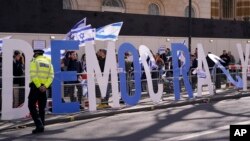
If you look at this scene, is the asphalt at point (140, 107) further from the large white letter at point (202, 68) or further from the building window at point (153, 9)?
the building window at point (153, 9)

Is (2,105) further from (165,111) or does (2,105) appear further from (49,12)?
(49,12)

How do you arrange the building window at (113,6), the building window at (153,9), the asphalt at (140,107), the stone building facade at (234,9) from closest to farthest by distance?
1. the asphalt at (140,107)
2. the building window at (113,6)
3. the building window at (153,9)
4. the stone building facade at (234,9)

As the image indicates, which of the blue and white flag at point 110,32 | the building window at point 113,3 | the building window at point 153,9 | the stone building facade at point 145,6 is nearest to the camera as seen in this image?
the blue and white flag at point 110,32

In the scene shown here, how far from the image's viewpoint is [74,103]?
1392cm

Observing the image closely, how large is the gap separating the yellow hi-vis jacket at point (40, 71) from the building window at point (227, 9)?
128ft

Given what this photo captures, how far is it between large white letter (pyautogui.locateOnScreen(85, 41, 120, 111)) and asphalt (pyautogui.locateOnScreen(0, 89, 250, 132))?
380 millimetres

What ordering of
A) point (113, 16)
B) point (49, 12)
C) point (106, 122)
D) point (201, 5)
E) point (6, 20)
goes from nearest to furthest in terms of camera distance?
point (106, 122) < point (6, 20) < point (49, 12) < point (113, 16) < point (201, 5)

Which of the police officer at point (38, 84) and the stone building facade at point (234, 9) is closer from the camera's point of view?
the police officer at point (38, 84)

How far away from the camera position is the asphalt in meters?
12.2

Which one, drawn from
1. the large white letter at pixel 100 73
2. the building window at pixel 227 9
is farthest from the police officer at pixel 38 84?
the building window at pixel 227 9

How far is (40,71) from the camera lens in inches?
428

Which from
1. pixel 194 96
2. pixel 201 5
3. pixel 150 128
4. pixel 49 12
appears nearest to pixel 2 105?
pixel 150 128

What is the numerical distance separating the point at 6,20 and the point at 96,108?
752cm

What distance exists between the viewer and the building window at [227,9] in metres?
48.3
